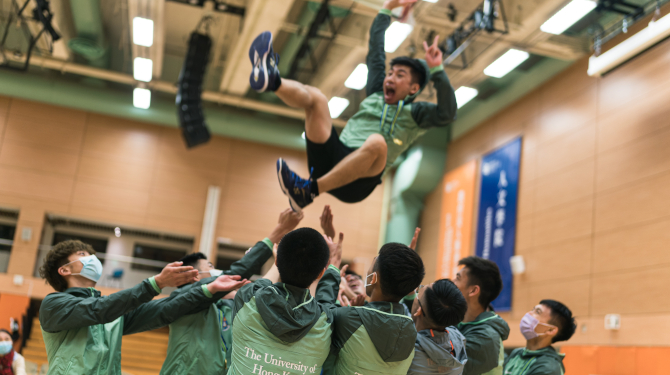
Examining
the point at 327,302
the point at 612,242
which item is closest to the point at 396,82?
the point at 327,302

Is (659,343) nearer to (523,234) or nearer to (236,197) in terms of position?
(523,234)

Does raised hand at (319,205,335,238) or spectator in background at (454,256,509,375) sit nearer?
spectator in background at (454,256,509,375)

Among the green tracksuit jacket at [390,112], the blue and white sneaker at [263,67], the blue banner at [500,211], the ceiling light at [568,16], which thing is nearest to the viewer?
the blue and white sneaker at [263,67]

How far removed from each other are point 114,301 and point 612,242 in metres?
7.25

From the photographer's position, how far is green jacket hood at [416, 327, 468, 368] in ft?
8.00

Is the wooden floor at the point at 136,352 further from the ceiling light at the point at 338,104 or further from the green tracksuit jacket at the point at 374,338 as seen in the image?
the green tracksuit jacket at the point at 374,338

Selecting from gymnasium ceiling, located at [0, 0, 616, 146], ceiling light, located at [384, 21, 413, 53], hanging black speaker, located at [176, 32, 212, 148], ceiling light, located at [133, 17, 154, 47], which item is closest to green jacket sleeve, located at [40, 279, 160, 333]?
ceiling light, located at [384, 21, 413, 53]

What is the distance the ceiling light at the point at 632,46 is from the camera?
6906 mm

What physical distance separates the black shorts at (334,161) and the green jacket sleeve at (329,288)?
119 centimetres

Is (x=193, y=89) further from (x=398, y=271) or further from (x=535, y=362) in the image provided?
(x=398, y=271)

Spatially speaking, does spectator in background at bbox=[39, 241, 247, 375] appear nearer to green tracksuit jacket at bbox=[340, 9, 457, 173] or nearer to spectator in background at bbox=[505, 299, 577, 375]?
green tracksuit jacket at bbox=[340, 9, 457, 173]

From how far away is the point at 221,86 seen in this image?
42.1 feet

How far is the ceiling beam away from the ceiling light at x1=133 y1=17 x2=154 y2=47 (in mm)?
1520

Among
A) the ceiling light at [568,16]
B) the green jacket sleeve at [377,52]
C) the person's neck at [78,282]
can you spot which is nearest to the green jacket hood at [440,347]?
the person's neck at [78,282]
